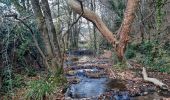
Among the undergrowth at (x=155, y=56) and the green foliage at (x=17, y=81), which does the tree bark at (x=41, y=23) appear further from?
the undergrowth at (x=155, y=56)

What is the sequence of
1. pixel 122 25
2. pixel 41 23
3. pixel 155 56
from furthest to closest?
pixel 155 56 → pixel 122 25 → pixel 41 23

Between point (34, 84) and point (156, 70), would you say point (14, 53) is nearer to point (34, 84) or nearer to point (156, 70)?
point (34, 84)

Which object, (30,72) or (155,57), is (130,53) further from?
(30,72)

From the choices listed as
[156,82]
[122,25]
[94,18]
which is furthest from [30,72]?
[156,82]

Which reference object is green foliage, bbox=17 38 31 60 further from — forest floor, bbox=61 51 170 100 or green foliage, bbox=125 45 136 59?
green foliage, bbox=125 45 136 59

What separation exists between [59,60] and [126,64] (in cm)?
586

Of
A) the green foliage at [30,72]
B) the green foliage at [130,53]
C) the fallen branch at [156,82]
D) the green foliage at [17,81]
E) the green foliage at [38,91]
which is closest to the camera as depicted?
the green foliage at [38,91]

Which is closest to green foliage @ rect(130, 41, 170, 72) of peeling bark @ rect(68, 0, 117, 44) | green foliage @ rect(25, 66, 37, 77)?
peeling bark @ rect(68, 0, 117, 44)

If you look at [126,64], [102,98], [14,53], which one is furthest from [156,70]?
[14,53]

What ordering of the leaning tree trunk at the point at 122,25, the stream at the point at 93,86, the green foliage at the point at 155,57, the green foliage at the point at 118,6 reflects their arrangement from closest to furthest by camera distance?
1. the stream at the point at 93,86
2. the leaning tree trunk at the point at 122,25
3. the green foliage at the point at 155,57
4. the green foliage at the point at 118,6

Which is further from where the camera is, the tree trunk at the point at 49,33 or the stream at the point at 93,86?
the tree trunk at the point at 49,33

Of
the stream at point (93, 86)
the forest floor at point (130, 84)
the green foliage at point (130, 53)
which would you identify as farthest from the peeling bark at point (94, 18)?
the green foliage at point (130, 53)

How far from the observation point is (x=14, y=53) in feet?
43.7

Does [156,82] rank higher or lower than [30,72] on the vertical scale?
lower
